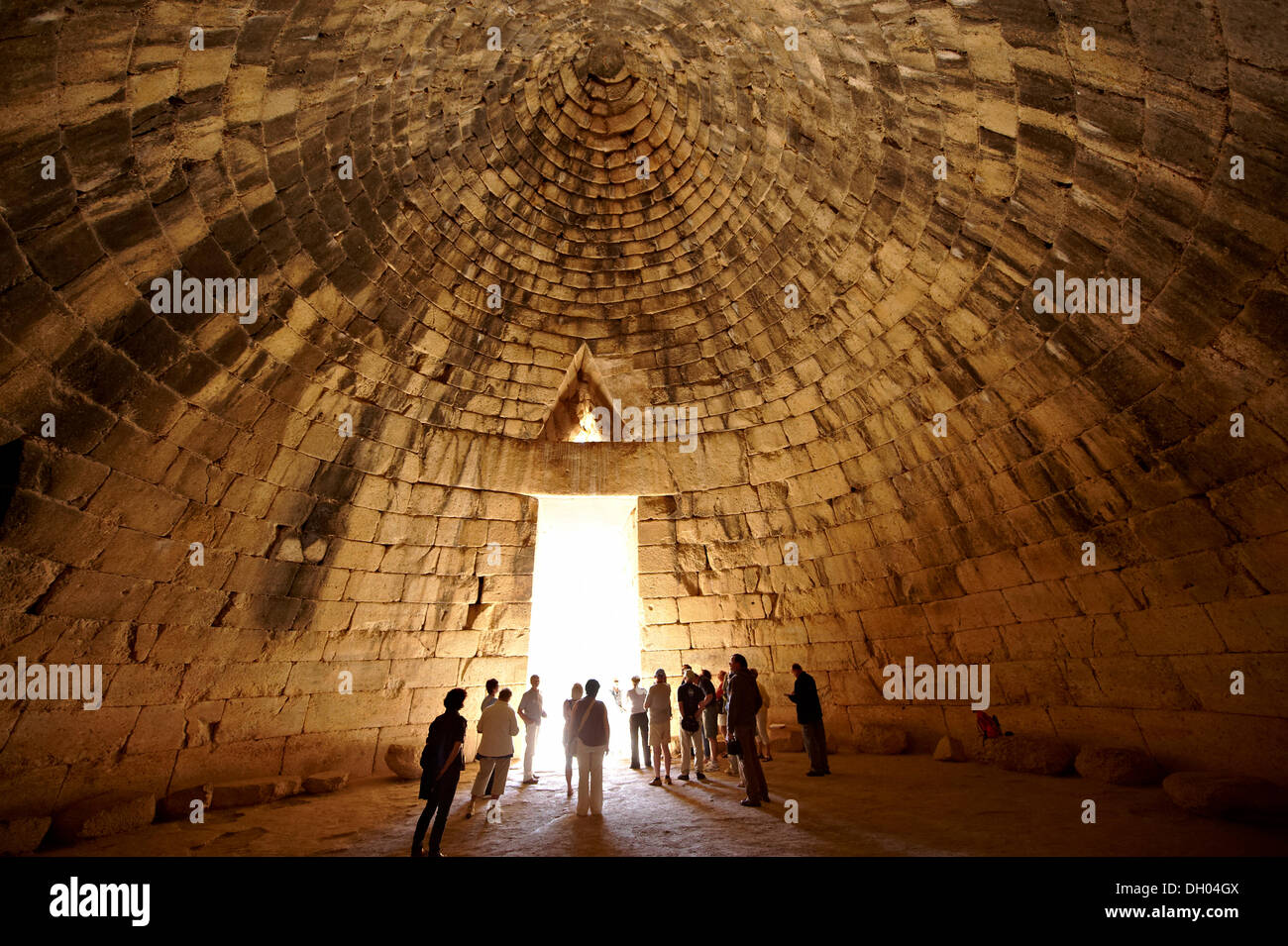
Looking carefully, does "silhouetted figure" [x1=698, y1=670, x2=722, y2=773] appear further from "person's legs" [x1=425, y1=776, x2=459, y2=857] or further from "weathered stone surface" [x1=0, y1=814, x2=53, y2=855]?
"weathered stone surface" [x1=0, y1=814, x2=53, y2=855]

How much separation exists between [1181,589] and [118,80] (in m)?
9.35

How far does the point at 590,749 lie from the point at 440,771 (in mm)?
1598

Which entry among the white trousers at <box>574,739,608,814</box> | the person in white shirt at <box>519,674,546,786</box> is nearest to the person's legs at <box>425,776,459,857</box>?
the white trousers at <box>574,739,608,814</box>

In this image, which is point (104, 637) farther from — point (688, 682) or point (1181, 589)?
point (1181, 589)

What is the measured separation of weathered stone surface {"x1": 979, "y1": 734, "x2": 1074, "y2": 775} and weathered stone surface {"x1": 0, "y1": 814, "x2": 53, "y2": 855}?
8654mm

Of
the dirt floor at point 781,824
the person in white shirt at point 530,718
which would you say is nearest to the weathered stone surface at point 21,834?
the dirt floor at point 781,824

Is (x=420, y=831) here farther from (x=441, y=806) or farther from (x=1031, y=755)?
(x=1031, y=755)

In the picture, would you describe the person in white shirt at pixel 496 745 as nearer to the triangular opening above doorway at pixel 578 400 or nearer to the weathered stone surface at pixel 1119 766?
the triangular opening above doorway at pixel 578 400

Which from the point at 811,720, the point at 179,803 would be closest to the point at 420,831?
the point at 179,803

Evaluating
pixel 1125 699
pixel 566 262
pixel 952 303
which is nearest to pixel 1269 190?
pixel 952 303

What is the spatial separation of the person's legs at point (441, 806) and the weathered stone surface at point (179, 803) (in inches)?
131

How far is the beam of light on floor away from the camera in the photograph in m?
9.66

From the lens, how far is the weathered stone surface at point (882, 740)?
278 inches

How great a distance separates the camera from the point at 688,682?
6.74 metres
